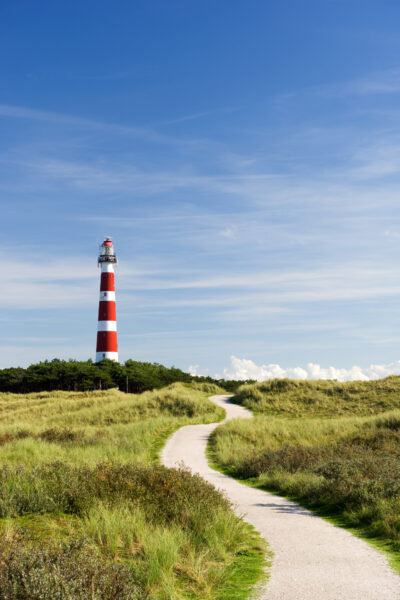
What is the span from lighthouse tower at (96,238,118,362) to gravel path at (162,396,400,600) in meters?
51.4

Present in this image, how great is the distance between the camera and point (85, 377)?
66312mm

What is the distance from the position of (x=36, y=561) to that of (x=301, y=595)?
3.21 metres

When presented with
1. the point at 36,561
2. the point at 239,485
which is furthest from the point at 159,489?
the point at 239,485

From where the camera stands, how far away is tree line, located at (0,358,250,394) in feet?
216

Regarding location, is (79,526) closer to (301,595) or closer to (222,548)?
(222,548)

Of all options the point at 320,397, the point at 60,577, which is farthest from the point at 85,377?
the point at 60,577

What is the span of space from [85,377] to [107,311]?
924 cm

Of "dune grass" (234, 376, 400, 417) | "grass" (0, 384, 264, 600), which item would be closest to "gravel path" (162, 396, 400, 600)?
"grass" (0, 384, 264, 600)

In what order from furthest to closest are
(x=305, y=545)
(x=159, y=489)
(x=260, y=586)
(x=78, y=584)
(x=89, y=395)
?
(x=89, y=395), (x=159, y=489), (x=305, y=545), (x=260, y=586), (x=78, y=584)

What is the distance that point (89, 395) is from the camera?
54.2 m

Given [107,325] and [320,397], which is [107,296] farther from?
[320,397]

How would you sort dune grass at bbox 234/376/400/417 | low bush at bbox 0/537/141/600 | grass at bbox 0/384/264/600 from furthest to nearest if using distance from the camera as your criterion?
dune grass at bbox 234/376/400/417, grass at bbox 0/384/264/600, low bush at bbox 0/537/141/600

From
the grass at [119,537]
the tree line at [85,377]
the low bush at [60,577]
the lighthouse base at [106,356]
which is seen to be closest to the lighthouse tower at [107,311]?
the lighthouse base at [106,356]

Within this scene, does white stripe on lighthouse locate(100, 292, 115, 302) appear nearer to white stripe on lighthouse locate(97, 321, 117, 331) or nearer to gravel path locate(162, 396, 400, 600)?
white stripe on lighthouse locate(97, 321, 117, 331)
